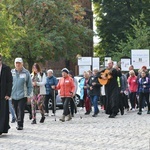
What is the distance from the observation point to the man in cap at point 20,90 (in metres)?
14.8

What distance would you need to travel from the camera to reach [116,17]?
57594 millimetres

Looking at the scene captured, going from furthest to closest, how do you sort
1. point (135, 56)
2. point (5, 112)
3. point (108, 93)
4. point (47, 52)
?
point (47, 52)
point (135, 56)
point (108, 93)
point (5, 112)

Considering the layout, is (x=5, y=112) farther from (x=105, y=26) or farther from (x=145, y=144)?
(x=105, y=26)

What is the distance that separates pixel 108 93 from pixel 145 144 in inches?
344

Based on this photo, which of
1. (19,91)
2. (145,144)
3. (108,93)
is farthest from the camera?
(108,93)

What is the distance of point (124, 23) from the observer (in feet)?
189

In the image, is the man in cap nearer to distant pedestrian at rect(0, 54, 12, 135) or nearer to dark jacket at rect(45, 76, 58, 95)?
→ distant pedestrian at rect(0, 54, 12, 135)


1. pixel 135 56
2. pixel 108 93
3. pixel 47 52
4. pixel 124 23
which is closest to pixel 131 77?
pixel 108 93

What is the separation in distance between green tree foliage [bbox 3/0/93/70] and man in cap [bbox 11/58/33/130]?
28.6 meters

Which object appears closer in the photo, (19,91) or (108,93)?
(19,91)

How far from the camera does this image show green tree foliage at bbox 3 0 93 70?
44344 millimetres

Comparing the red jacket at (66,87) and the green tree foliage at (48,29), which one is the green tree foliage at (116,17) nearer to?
the green tree foliage at (48,29)

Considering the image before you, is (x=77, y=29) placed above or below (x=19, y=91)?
above

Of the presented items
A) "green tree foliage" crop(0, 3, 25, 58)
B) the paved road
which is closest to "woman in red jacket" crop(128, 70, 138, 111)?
the paved road
